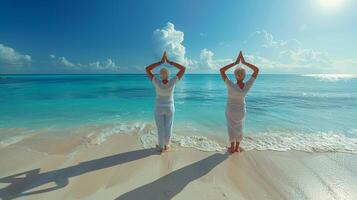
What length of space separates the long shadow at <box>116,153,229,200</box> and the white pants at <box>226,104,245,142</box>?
30.5 inches

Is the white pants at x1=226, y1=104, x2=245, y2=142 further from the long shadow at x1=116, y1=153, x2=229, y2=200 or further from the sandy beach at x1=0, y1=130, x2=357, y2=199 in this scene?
the long shadow at x1=116, y1=153, x2=229, y2=200

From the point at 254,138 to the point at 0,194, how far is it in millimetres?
6269

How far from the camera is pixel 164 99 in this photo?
479 centimetres

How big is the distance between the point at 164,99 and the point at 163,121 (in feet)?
1.92

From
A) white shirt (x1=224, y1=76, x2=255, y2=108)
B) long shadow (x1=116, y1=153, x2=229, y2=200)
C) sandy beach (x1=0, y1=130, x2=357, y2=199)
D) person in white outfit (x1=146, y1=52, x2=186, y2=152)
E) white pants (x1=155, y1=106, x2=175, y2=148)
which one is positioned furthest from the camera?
white pants (x1=155, y1=106, x2=175, y2=148)

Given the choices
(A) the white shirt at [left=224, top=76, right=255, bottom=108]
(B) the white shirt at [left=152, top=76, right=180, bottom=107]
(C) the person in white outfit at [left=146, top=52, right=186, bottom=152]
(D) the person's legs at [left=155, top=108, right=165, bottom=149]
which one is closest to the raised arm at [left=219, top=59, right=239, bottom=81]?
(A) the white shirt at [left=224, top=76, right=255, bottom=108]

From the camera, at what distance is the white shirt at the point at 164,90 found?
462 cm

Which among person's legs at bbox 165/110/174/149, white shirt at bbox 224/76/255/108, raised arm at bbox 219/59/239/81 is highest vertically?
raised arm at bbox 219/59/239/81

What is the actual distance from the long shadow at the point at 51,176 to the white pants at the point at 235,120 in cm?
227

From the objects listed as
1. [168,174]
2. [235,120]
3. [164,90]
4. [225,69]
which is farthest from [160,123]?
[225,69]

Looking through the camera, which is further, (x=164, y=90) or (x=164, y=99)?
(x=164, y=99)

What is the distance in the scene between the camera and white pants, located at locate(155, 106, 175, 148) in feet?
15.8

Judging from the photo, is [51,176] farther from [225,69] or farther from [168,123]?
[225,69]

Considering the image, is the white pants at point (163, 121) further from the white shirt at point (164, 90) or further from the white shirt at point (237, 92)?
the white shirt at point (237, 92)
